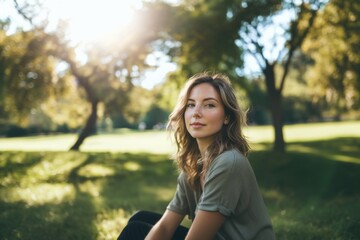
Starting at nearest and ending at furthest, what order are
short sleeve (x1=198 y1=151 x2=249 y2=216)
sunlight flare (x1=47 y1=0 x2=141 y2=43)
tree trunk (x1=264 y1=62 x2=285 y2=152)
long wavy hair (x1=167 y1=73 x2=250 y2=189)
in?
short sleeve (x1=198 y1=151 x2=249 y2=216), long wavy hair (x1=167 y1=73 x2=250 y2=189), tree trunk (x1=264 y1=62 x2=285 y2=152), sunlight flare (x1=47 y1=0 x2=141 y2=43)

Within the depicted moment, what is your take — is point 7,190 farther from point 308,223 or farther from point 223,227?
point 223,227

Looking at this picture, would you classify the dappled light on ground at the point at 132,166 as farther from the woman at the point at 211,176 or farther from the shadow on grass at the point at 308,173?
the woman at the point at 211,176

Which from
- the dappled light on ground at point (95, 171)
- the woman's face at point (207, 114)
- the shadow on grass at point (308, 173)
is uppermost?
the woman's face at point (207, 114)

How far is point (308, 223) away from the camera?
6.77 metres

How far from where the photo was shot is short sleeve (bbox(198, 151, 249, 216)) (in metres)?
2.59

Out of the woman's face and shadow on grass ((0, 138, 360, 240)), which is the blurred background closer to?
shadow on grass ((0, 138, 360, 240))

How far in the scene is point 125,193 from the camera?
10992 millimetres

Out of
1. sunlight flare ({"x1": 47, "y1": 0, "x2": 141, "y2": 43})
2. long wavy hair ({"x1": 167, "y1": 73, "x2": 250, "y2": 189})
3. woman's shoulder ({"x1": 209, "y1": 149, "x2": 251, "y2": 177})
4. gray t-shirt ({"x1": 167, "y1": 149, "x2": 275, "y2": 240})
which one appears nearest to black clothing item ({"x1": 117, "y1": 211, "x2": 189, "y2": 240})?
long wavy hair ({"x1": 167, "y1": 73, "x2": 250, "y2": 189})

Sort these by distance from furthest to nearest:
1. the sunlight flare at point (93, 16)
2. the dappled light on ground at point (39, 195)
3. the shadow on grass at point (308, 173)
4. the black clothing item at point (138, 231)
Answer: the sunlight flare at point (93, 16)
the shadow on grass at point (308, 173)
the dappled light on ground at point (39, 195)
the black clothing item at point (138, 231)

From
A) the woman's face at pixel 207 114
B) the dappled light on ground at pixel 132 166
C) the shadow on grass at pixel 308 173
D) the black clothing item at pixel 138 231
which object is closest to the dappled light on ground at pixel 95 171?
the dappled light on ground at pixel 132 166

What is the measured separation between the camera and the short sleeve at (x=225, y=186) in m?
2.59

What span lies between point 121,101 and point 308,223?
73.8ft

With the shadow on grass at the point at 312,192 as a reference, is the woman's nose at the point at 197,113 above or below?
above

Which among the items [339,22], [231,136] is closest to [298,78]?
[339,22]
